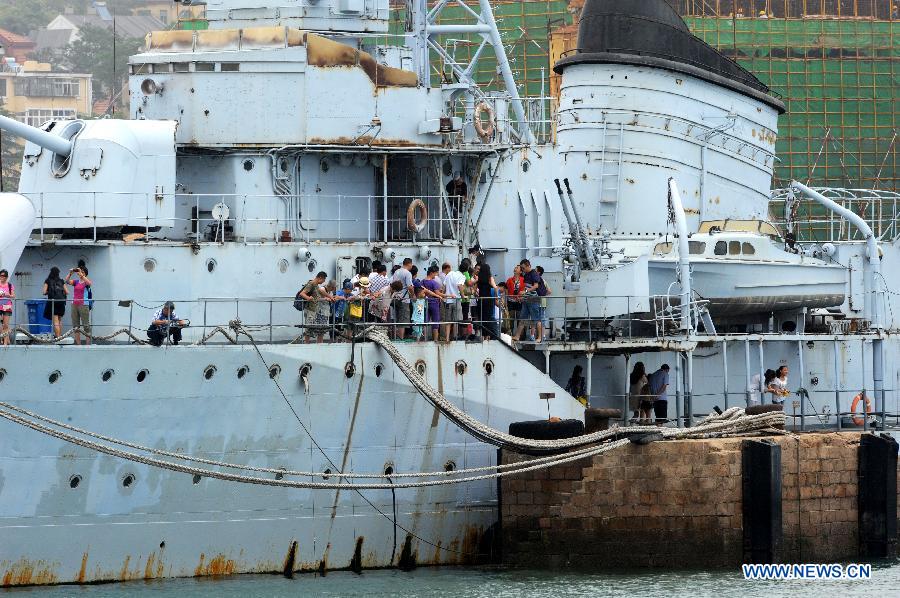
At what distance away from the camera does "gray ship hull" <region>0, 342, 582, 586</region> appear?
22672 mm

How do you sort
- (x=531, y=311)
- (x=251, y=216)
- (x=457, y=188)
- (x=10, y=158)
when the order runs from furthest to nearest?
(x=10, y=158) < (x=457, y=188) < (x=531, y=311) < (x=251, y=216)

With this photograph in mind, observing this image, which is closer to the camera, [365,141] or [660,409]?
[365,141]

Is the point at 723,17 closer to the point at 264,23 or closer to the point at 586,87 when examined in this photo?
the point at 586,87

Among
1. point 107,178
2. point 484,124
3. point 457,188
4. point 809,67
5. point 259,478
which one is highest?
point 809,67

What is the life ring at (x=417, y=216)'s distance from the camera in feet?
87.7

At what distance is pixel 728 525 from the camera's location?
24.9 metres

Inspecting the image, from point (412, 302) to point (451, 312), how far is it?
76 centimetres

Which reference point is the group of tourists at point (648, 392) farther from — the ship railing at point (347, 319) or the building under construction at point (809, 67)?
the building under construction at point (809, 67)

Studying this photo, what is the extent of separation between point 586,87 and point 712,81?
103 inches

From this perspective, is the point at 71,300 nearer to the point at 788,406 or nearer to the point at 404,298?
the point at 404,298

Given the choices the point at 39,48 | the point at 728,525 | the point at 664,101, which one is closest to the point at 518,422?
the point at 728,525

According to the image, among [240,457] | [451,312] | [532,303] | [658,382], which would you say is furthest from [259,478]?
[658,382]

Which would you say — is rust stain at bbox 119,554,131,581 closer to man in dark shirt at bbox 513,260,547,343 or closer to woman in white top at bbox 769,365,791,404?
man in dark shirt at bbox 513,260,547,343

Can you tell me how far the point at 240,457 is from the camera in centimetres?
2367
